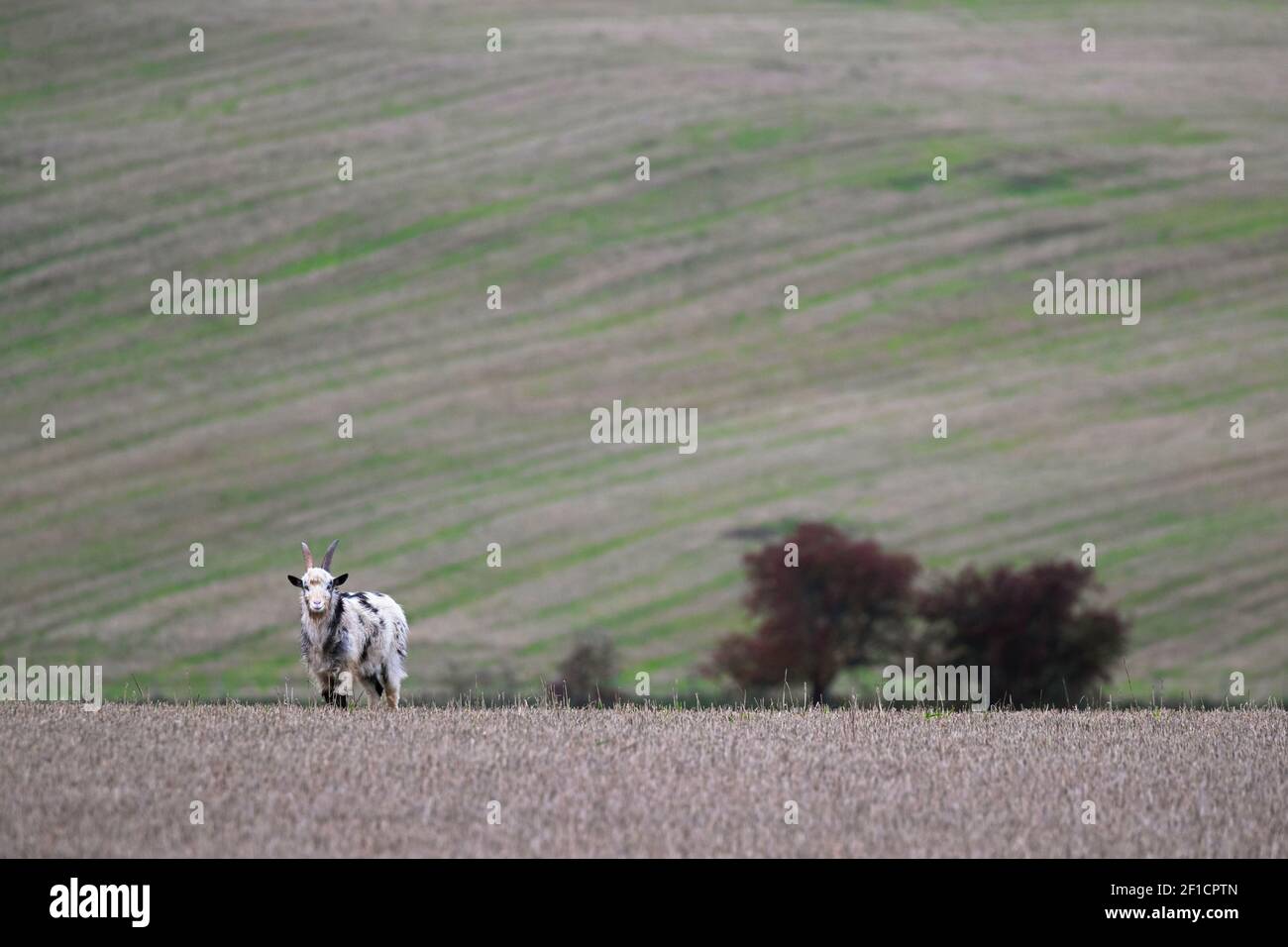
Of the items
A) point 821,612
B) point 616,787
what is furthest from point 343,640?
point 821,612

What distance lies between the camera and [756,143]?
88.6 m

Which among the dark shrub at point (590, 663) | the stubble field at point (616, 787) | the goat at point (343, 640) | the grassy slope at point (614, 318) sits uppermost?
the grassy slope at point (614, 318)

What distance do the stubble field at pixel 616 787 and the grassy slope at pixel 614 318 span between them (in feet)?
114

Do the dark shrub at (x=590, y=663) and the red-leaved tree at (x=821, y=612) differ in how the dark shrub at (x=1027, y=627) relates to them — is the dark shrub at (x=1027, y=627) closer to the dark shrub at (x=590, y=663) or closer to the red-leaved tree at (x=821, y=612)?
the red-leaved tree at (x=821, y=612)

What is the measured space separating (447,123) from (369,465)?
101ft

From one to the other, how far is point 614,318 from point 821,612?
32646 mm

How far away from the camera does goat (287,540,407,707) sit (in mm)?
15578

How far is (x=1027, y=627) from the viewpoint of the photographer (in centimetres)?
4559

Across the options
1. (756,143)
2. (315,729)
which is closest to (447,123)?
(756,143)

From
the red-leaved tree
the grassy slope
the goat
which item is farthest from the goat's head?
the grassy slope

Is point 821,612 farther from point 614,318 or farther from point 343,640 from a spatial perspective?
point 343,640

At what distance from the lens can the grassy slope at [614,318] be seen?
57.3m

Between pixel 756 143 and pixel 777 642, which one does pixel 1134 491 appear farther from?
pixel 756 143

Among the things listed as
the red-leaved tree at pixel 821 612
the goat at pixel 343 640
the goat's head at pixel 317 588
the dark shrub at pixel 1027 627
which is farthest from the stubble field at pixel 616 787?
the red-leaved tree at pixel 821 612
